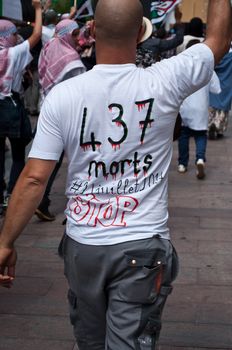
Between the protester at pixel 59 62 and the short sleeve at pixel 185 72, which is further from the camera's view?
the protester at pixel 59 62

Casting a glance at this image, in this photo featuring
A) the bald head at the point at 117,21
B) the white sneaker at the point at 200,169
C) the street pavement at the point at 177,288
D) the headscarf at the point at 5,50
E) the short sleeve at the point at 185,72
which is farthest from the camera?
the white sneaker at the point at 200,169

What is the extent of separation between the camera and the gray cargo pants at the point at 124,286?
2701mm

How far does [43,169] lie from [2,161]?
173 inches

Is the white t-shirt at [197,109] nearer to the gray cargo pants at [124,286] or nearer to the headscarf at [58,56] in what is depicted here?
the headscarf at [58,56]

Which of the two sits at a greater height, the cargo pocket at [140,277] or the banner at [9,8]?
the cargo pocket at [140,277]

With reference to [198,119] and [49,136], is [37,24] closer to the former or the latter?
[198,119]

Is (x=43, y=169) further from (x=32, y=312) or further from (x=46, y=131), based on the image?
(x=32, y=312)

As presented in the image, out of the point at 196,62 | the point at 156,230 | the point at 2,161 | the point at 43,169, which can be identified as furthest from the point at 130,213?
the point at 2,161

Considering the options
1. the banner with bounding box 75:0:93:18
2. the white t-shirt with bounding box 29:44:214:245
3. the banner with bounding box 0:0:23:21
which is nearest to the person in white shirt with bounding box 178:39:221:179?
the banner with bounding box 75:0:93:18

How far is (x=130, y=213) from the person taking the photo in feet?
9.00

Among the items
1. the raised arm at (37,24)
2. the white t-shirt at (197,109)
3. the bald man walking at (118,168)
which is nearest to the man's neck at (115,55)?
the bald man walking at (118,168)

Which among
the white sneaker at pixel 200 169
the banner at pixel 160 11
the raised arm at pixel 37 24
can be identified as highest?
the raised arm at pixel 37 24

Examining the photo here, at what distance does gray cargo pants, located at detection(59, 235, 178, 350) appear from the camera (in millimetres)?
2701

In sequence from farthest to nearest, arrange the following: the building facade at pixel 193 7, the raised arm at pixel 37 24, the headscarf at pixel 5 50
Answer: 1. the building facade at pixel 193 7
2. the headscarf at pixel 5 50
3. the raised arm at pixel 37 24
